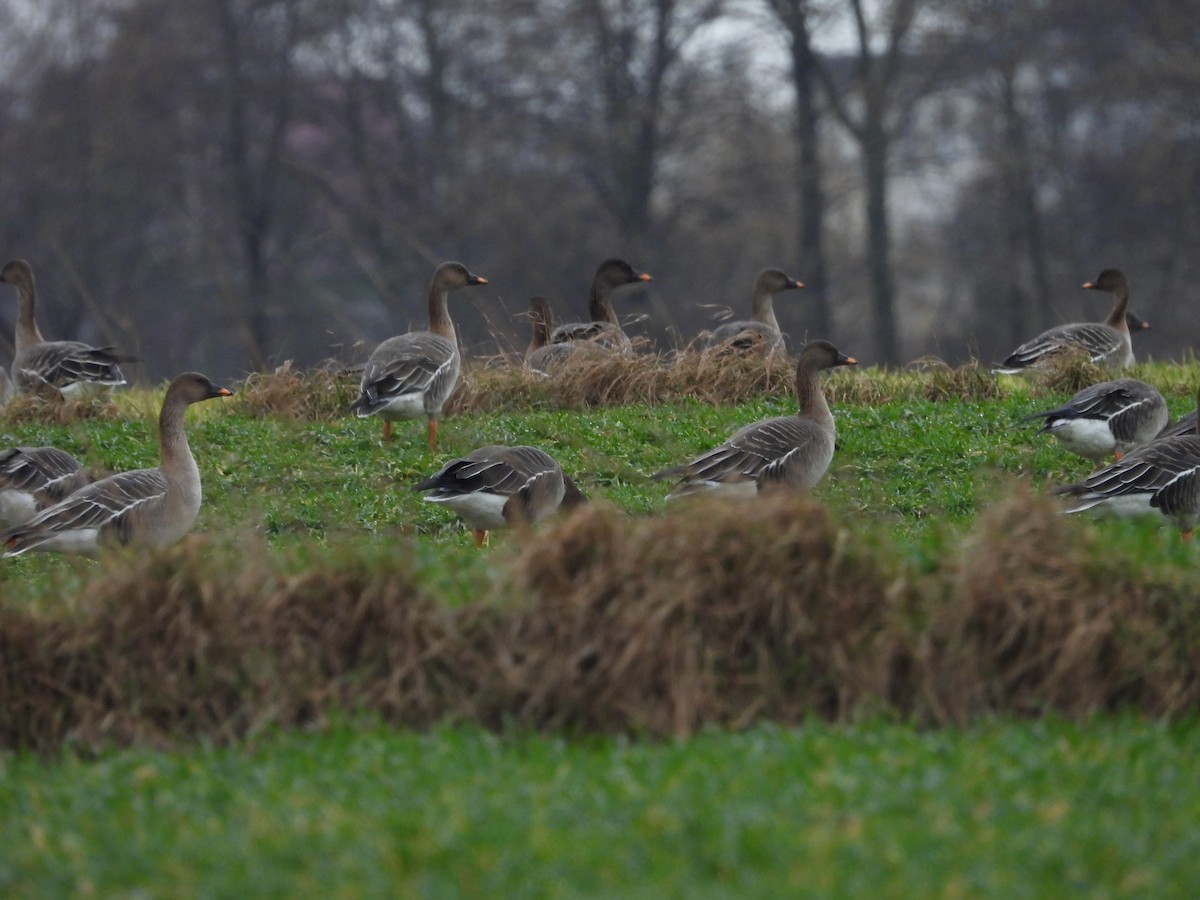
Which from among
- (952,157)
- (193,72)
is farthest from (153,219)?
(952,157)

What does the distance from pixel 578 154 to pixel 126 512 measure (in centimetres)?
2938

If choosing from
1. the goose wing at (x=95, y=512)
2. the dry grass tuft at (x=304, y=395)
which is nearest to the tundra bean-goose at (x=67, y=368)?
the dry grass tuft at (x=304, y=395)

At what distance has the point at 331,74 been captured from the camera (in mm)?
40219

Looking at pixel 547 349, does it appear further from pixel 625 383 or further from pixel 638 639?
pixel 638 639

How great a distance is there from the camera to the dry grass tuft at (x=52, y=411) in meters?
15.2

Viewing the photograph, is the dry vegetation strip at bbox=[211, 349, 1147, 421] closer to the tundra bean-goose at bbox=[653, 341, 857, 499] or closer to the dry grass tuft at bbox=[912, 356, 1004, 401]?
the dry grass tuft at bbox=[912, 356, 1004, 401]

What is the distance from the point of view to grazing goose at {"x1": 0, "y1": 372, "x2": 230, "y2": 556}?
9766 mm

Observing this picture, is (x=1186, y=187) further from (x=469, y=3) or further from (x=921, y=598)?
(x=921, y=598)

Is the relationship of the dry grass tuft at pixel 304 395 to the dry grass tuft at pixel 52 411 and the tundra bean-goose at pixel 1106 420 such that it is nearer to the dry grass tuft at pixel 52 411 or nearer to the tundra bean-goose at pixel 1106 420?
the dry grass tuft at pixel 52 411

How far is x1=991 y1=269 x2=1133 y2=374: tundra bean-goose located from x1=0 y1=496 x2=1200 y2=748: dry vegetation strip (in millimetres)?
9597

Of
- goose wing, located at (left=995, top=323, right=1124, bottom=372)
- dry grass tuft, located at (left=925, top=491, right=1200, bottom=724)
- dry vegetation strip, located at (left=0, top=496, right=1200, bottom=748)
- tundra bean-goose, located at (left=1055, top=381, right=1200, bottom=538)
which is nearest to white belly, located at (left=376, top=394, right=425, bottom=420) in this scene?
tundra bean-goose, located at (left=1055, top=381, right=1200, bottom=538)

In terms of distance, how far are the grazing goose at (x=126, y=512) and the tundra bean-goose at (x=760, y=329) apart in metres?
6.97

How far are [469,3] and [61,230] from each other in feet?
35.9

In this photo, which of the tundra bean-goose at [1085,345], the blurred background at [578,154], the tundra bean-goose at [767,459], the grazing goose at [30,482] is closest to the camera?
the tundra bean-goose at [767,459]
